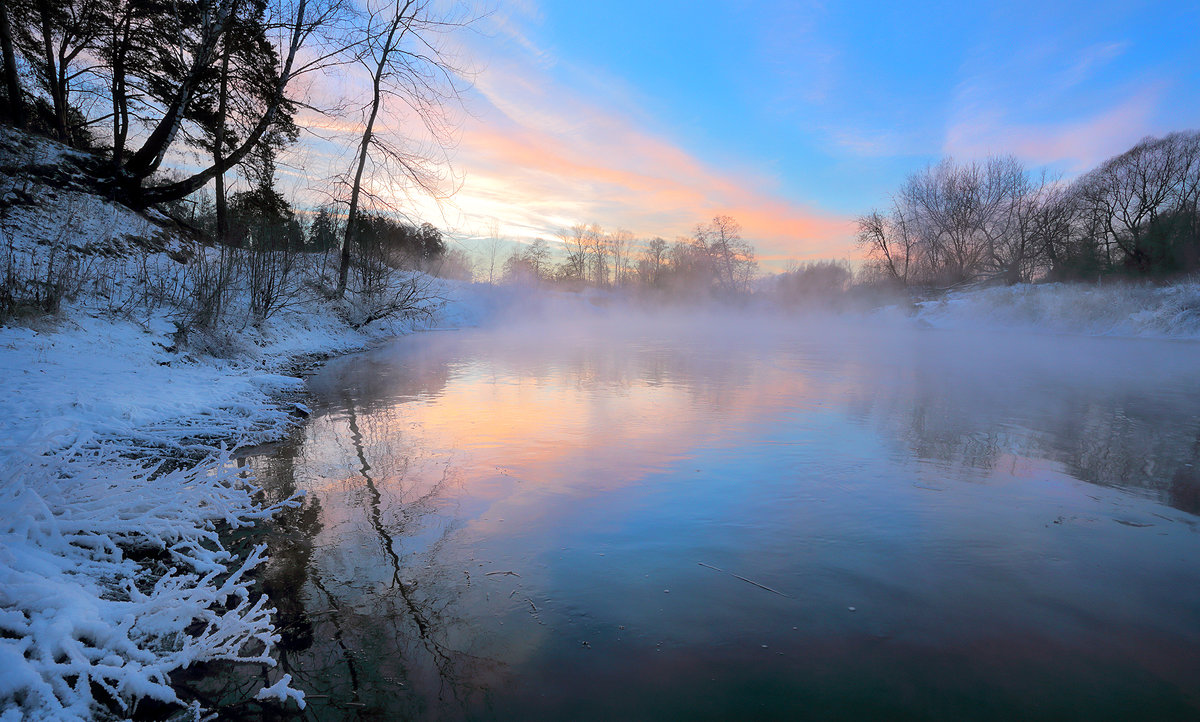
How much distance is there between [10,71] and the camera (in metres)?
10.9

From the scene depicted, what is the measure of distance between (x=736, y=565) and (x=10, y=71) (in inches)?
644

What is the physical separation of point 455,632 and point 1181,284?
110ft

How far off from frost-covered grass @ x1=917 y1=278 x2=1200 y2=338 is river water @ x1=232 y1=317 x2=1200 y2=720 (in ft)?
73.7

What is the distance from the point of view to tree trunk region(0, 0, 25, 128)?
→ 1048 cm

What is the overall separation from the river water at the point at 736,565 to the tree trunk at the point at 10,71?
11.1m

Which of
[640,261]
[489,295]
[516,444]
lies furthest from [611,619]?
[640,261]

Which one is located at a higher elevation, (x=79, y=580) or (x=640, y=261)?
(x=640, y=261)

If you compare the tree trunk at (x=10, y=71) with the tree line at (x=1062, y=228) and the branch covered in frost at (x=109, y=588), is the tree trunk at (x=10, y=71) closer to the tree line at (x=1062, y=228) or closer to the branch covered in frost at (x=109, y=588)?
the branch covered in frost at (x=109, y=588)

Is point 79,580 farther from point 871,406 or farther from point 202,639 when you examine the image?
point 871,406

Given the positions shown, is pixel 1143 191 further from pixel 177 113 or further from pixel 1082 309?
Result: pixel 177 113

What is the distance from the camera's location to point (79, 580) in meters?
2.23

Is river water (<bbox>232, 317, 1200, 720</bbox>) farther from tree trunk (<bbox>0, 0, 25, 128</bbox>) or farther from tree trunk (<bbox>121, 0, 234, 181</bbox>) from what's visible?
tree trunk (<bbox>0, 0, 25, 128</bbox>)

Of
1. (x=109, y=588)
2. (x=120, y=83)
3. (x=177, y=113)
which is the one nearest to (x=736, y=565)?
(x=109, y=588)

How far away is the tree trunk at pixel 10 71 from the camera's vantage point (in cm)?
1048
